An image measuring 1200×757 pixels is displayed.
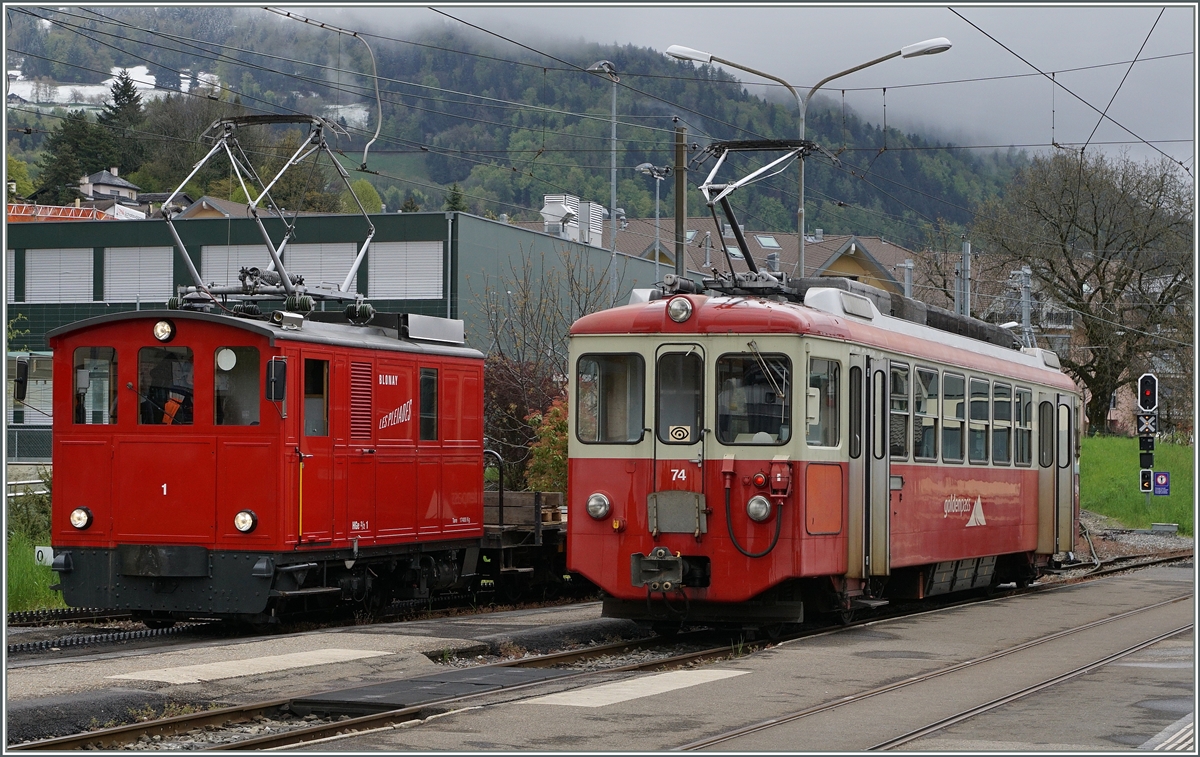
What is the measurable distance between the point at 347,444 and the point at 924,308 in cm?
678

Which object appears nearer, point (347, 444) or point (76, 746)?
point (76, 746)

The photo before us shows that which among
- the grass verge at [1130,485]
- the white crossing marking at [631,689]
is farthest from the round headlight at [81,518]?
the grass verge at [1130,485]

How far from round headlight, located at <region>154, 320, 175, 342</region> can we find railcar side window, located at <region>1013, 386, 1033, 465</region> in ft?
34.1

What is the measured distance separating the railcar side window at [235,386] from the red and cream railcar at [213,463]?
0.5 inches

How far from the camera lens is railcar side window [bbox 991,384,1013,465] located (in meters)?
18.5

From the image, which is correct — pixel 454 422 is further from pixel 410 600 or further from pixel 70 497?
pixel 70 497

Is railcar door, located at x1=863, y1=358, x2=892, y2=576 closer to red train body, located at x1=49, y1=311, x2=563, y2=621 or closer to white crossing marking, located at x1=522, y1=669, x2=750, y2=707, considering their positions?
white crossing marking, located at x1=522, y1=669, x2=750, y2=707

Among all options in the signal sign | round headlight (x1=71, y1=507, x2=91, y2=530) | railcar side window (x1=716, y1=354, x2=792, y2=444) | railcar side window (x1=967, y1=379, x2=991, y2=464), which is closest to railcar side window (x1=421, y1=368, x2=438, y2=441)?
round headlight (x1=71, y1=507, x2=91, y2=530)

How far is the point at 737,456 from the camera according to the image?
44.8 feet

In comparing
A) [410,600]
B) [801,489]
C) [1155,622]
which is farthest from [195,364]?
[1155,622]

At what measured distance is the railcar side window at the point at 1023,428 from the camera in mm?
19438

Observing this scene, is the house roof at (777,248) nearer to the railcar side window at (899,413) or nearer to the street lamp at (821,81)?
the street lamp at (821,81)

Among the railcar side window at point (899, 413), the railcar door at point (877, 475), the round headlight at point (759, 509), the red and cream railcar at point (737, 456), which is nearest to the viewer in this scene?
the round headlight at point (759, 509)

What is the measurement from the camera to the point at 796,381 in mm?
13609
